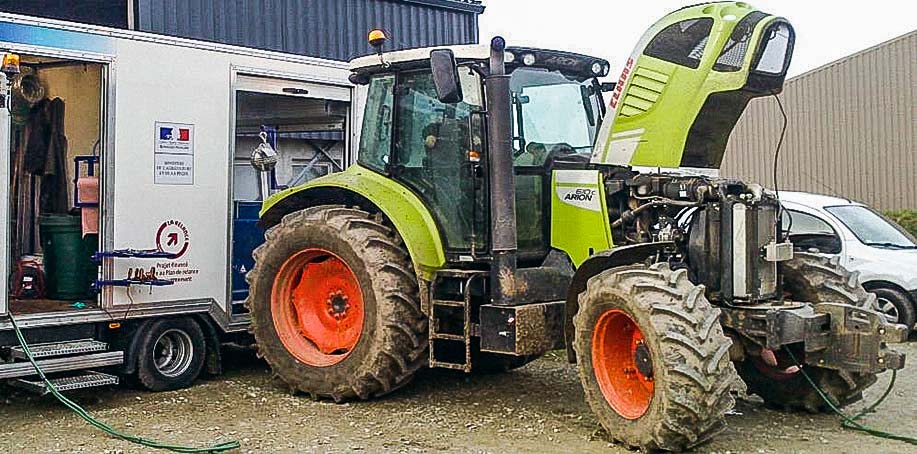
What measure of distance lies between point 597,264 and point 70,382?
370cm

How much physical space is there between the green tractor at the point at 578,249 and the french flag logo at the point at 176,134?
807 mm

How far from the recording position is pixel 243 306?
351 inches

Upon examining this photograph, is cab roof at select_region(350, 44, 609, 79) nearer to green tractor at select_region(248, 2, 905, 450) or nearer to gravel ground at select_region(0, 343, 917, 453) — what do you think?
green tractor at select_region(248, 2, 905, 450)

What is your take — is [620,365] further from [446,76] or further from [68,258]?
[68,258]

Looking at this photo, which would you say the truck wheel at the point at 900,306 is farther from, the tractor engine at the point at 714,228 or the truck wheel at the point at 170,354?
the truck wheel at the point at 170,354

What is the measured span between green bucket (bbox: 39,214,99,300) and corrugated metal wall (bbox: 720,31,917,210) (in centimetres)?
1591

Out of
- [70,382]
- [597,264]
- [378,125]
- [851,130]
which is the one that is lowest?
[70,382]

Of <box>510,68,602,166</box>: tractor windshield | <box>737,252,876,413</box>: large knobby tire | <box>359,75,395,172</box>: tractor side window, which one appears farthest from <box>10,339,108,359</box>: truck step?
<box>737,252,876,413</box>: large knobby tire

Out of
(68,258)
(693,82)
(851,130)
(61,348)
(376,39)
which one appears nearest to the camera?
(693,82)

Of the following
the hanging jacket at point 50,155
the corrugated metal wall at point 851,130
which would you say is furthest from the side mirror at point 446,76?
the corrugated metal wall at point 851,130

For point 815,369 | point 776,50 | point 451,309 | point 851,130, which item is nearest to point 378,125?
point 451,309

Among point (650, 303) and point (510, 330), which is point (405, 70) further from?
point (650, 303)

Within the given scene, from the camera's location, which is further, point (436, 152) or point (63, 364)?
point (436, 152)

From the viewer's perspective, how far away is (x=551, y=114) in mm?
7527
